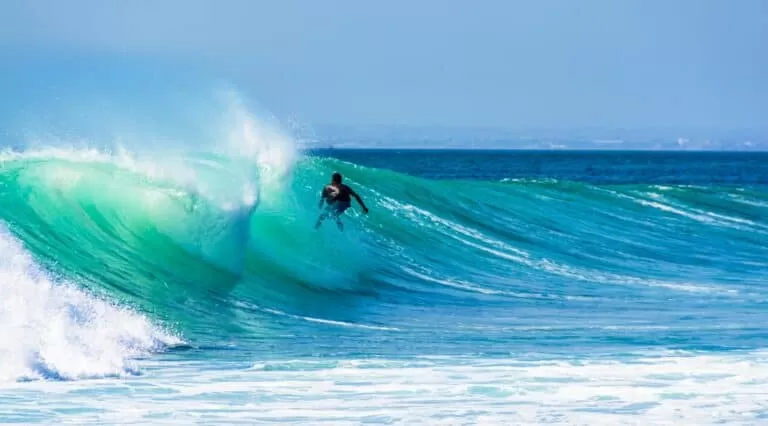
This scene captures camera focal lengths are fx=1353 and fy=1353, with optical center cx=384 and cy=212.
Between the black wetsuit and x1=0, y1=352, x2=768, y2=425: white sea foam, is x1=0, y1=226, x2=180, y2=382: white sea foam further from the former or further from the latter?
the black wetsuit

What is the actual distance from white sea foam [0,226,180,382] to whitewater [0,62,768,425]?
22 millimetres

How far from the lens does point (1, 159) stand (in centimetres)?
1490

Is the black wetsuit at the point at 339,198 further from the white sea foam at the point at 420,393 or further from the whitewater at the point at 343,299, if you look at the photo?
the white sea foam at the point at 420,393

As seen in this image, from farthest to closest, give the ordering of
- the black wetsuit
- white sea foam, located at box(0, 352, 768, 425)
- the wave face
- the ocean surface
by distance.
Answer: the black wetsuit, the wave face, the ocean surface, white sea foam, located at box(0, 352, 768, 425)

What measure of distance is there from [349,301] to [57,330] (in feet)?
16.0

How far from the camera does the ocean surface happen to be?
764cm

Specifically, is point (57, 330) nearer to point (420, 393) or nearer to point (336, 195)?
point (420, 393)

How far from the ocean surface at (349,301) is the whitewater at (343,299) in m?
0.03

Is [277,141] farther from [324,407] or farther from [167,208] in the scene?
[324,407]

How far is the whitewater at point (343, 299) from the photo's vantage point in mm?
7652

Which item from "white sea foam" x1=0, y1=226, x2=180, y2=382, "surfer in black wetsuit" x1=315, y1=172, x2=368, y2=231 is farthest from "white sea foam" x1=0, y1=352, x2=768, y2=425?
"surfer in black wetsuit" x1=315, y1=172, x2=368, y2=231

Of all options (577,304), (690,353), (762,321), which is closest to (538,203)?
(577,304)

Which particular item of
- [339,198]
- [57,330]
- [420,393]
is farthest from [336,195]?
[420,393]

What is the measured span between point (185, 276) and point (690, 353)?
5359mm
